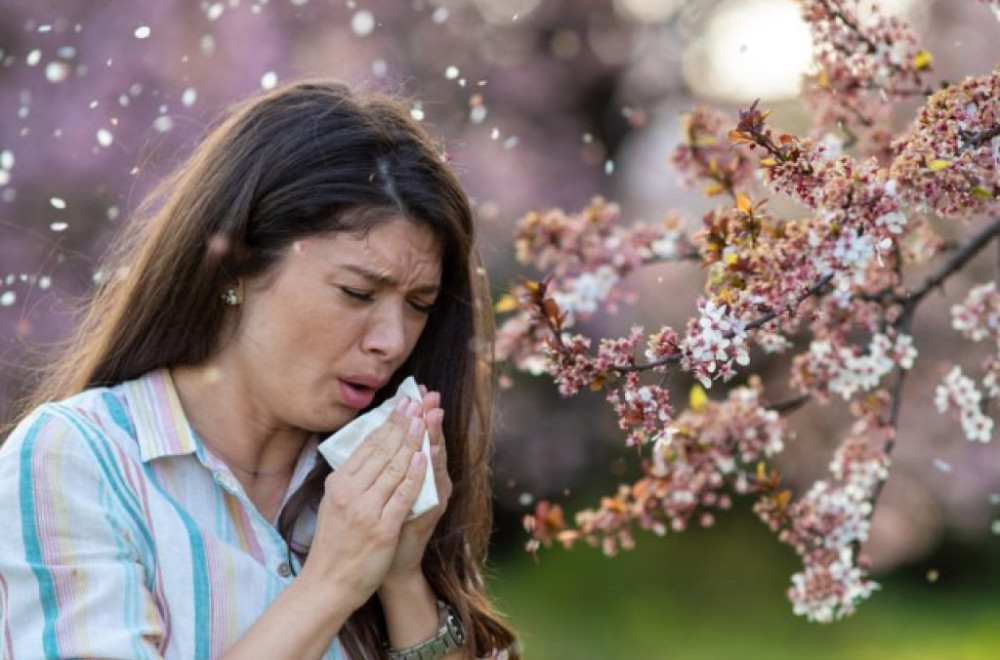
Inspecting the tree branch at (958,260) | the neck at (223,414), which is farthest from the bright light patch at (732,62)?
the neck at (223,414)

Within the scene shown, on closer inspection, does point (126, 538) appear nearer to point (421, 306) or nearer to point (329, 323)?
point (329, 323)

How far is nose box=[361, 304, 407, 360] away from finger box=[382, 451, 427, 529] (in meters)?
0.16

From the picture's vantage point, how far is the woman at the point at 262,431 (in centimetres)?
206

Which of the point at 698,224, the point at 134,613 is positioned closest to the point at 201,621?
the point at 134,613

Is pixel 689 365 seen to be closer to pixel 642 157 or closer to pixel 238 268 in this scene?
pixel 238 268

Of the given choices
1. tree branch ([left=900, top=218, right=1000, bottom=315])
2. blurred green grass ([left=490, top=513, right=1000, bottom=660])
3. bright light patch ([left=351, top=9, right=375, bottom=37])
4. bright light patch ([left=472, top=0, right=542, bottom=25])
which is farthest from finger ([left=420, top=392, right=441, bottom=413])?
bright light patch ([left=472, top=0, right=542, bottom=25])

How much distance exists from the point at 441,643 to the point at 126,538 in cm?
57

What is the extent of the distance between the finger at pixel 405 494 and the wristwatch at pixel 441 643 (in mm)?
260

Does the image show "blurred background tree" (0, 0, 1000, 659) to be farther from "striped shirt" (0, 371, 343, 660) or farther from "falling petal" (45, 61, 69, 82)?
"striped shirt" (0, 371, 343, 660)

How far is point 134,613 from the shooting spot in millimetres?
2033

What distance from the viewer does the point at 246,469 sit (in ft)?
7.86

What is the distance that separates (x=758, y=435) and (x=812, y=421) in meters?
6.54

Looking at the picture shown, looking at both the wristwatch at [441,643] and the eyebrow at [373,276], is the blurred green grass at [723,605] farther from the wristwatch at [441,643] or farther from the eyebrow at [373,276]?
the eyebrow at [373,276]

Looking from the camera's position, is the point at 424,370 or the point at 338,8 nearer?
the point at 424,370
